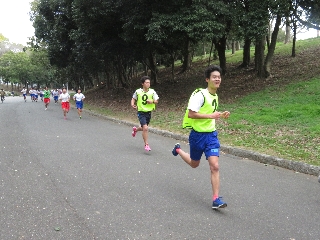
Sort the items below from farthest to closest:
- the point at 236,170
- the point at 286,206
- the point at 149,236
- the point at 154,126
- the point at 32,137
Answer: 1. the point at 154,126
2. the point at 32,137
3. the point at 236,170
4. the point at 286,206
5. the point at 149,236

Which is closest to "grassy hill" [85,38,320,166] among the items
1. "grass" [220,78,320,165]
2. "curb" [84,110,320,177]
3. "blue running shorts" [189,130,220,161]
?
"grass" [220,78,320,165]

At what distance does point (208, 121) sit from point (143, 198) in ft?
4.95

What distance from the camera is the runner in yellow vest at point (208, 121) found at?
4547 millimetres

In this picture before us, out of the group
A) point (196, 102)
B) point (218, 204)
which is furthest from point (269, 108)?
point (218, 204)

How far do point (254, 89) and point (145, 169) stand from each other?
12091mm

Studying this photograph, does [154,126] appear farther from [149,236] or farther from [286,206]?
[149,236]

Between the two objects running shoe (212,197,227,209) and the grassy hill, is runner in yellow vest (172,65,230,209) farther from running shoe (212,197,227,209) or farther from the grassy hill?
the grassy hill

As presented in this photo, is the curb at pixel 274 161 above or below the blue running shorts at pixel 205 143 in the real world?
below

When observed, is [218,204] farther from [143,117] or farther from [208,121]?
[143,117]

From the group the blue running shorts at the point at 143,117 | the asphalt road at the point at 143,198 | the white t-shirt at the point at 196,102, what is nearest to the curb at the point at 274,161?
the asphalt road at the point at 143,198

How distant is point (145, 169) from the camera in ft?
21.7

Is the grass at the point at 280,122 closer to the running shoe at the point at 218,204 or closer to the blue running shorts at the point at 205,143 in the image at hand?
the blue running shorts at the point at 205,143

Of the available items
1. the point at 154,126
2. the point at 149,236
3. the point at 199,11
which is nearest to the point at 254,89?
the point at 199,11

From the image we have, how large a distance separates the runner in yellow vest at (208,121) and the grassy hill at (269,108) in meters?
3.48
